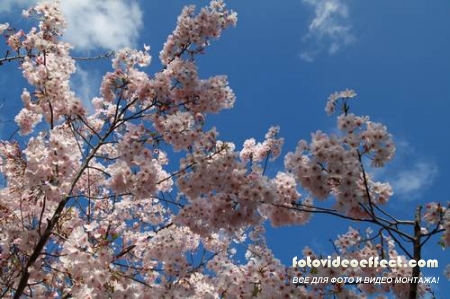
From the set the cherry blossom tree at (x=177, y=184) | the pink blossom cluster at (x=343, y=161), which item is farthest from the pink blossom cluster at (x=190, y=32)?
the pink blossom cluster at (x=343, y=161)

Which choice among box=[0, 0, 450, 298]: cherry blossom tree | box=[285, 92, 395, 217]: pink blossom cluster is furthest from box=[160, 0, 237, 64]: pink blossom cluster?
box=[285, 92, 395, 217]: pink blossom cluster

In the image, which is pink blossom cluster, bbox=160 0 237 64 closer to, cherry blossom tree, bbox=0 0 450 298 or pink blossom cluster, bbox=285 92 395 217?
cherry blossom tree, bbox=0 0 450 298

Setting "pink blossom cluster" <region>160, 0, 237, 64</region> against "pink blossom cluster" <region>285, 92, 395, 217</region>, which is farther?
"pink blossom cluster" <region>160, 0, 237, 64</region>

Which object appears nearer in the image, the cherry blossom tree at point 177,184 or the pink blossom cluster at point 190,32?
the cherry blossom tree at point 177,184

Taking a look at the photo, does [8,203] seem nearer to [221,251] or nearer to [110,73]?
[110,73]

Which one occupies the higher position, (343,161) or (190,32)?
(190,32)

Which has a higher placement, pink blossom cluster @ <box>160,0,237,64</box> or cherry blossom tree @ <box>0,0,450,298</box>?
pink blossom cluster @ <box>160,0,237,64</box>

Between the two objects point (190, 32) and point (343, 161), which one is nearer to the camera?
point (343, 161)

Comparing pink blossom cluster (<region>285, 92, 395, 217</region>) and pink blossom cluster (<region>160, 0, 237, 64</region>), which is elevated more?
pink blossom cluster (<region>160, 0, 237, 64</region>)

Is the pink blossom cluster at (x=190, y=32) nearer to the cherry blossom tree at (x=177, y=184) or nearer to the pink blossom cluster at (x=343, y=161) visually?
the cherry blossom tree at (x=177, y=184)

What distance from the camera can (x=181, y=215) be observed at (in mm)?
6664

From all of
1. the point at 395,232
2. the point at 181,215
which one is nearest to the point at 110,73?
the point at 181,215

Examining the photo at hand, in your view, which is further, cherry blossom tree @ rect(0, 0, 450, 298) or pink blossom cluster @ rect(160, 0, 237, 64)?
pink blossom cluster @ rect(160, 0, 237, 64)

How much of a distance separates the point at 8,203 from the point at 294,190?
19.5 ft
